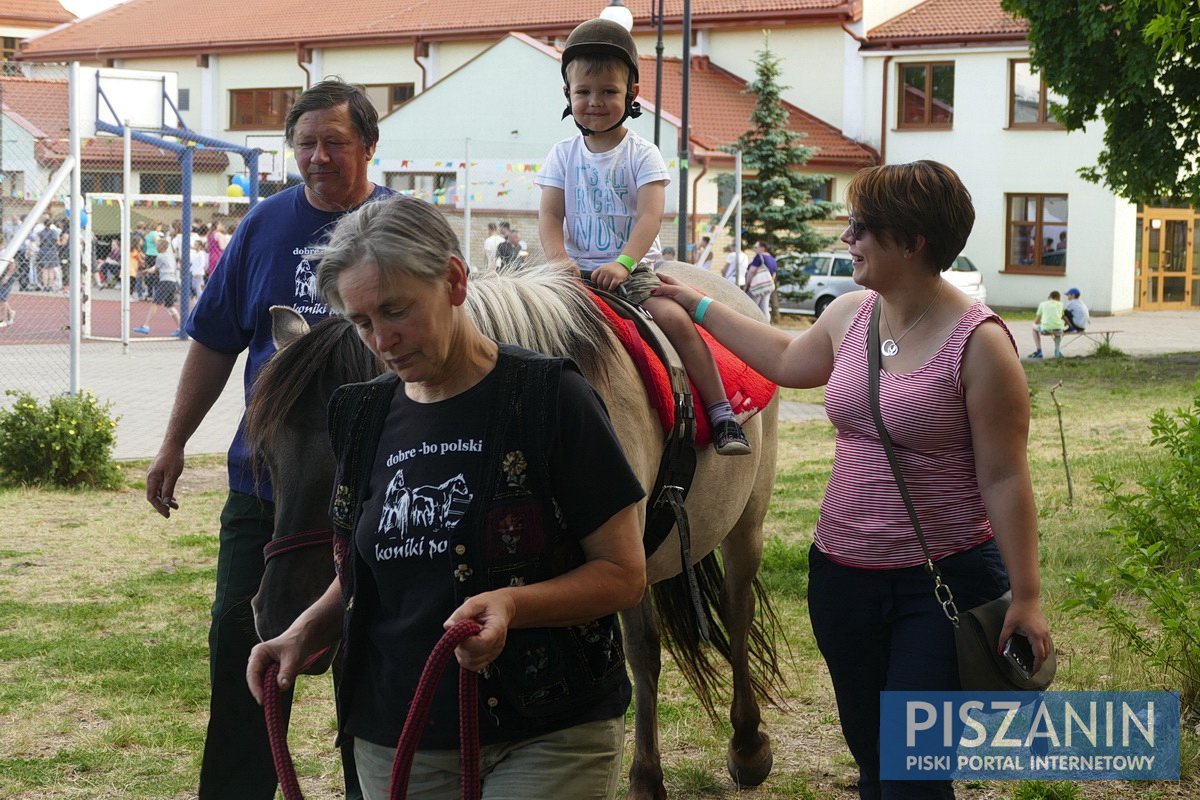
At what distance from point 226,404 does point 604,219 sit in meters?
11.0

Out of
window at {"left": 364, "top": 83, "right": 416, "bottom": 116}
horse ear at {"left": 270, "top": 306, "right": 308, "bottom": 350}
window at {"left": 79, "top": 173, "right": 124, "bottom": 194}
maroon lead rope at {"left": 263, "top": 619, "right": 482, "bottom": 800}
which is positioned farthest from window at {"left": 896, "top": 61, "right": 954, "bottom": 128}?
maroon lead rope at {"left": 263, "top": 619, "right": 482, "bottom": 800}

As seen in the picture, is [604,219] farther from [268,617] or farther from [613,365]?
[268,617]

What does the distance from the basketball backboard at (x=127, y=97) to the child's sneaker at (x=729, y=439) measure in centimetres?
1602

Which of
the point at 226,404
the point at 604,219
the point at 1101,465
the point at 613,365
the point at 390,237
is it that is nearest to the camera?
the point at 390,237

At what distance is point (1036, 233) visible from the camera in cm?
3331

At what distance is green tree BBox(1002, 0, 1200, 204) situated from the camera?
15578 mm

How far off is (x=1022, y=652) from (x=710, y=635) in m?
2.25

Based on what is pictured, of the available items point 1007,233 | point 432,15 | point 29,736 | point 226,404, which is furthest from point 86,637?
point 432,15

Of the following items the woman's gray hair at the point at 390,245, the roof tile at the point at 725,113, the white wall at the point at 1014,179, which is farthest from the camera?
the white wall at the point at 1014,179

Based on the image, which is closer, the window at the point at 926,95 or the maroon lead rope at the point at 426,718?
the maroon lead rope at the point at 426,718

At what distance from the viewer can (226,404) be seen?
14.7m

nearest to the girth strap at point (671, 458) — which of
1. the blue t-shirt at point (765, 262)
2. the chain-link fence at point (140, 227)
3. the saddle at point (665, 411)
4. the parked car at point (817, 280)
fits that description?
the saddle at point (665, 411)

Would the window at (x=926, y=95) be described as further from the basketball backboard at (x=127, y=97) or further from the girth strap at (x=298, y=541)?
the girth strap at (x=298, y=541)

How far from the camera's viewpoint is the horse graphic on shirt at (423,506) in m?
2.17
